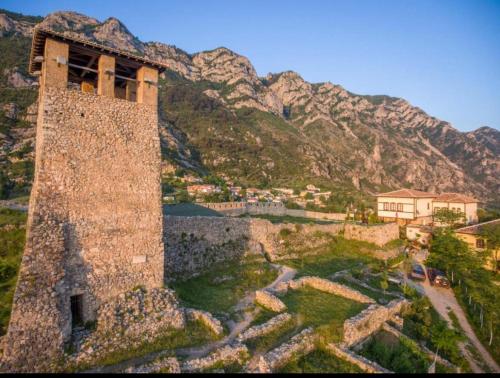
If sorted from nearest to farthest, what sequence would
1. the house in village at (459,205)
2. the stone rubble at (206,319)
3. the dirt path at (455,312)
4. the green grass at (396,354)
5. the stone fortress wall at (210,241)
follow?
the stone rubble at (206,319) → the green grass at (396,354) → the dirt path at (455,312) → the stone fortress wall at (210,241) → the house in village at (459,205)

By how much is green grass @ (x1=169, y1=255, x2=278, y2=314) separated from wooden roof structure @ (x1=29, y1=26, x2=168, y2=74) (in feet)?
36.3

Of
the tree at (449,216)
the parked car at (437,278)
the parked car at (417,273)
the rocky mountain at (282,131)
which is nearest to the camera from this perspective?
the parked car at (437,278)

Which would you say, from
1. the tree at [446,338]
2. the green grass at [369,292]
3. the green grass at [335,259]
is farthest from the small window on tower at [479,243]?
the tree at [446,338]

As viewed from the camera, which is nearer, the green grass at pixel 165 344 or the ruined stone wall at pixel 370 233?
the green grass at pixel 165 344

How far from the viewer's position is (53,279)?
1057 centimetres

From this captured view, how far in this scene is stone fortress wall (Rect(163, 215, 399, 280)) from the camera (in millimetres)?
18875

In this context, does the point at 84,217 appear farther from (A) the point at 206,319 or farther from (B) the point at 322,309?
(B) the point at 322,309

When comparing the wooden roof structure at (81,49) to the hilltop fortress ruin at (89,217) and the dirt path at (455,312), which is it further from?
the dirt path at (455,312)

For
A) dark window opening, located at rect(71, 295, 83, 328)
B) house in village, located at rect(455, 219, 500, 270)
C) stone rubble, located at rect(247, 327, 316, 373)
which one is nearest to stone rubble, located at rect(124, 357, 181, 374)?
stone rubble, located at rect(247, 327, 316, 373)

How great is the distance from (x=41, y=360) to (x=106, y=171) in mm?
6729

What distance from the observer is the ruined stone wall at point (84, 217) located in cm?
998

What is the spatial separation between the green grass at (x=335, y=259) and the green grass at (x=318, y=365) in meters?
9.61

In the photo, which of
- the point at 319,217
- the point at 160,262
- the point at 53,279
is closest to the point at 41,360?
the point at 53,279

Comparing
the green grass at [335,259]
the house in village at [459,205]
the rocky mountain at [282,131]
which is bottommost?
the green grass at [335,259]
